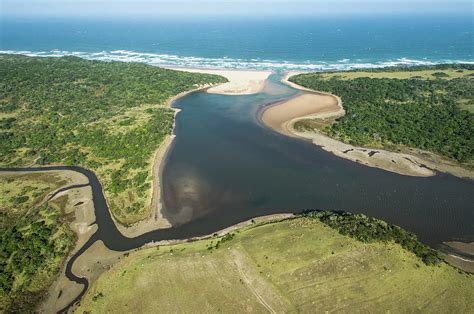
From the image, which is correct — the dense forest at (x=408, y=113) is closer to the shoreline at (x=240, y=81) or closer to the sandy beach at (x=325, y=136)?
the sandy beach at (x=325, y=136)

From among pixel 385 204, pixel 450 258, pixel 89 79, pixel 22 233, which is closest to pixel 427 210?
pixel 385 204

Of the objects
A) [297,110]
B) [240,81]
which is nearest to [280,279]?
[297,110]

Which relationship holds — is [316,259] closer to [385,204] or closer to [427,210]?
[385,204]

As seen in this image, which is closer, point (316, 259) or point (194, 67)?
point (316, 259)

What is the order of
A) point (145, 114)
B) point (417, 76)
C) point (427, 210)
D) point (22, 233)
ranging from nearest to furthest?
point (22, 233) < point (427, 210) < point (145, 114) < point (417, 76)

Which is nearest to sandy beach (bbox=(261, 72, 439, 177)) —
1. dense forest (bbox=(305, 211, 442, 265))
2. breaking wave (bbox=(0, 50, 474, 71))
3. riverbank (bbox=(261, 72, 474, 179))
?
riverbank (bbox=(261, 72, 474, 179))

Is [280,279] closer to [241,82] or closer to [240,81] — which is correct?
[241,82]
